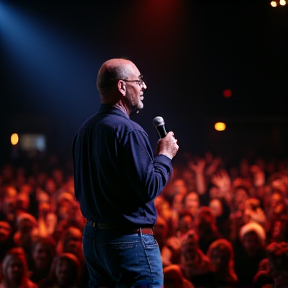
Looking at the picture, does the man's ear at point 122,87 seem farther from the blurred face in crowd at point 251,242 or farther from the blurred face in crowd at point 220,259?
the blurred face in crowd at point 251,242

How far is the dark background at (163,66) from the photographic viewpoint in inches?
287

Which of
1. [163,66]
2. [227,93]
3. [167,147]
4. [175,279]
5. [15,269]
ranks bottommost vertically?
[175,279]

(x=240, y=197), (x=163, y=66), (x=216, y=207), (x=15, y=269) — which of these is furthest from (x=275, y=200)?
(x=163, y=66)

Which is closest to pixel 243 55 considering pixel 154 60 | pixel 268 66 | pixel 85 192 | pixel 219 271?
pixel 268 66

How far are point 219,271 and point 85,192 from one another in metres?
2.83

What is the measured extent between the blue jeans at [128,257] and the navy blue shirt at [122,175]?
0.16 feet

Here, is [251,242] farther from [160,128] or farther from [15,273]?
[160,128]

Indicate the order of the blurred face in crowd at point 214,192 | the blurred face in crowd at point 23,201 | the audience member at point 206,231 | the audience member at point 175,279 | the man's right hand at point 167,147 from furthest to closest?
the blurred face in crowd at point 214,192, the blurred face in crowd at point 23,201, the audience member at point 206,231, the audience member at point 175,279, the man's right hand at point 167,147

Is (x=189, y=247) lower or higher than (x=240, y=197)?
lower

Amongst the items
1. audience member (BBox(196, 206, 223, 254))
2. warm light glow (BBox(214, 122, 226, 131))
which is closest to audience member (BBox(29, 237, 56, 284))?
audience member (BBox(196, 206, 223, 254))

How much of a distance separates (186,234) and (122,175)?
3178mm

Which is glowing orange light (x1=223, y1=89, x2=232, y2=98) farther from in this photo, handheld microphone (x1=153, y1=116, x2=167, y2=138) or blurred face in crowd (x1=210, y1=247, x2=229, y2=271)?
handheld microphone (x1=153, y1=116, x2=167, y2=138)

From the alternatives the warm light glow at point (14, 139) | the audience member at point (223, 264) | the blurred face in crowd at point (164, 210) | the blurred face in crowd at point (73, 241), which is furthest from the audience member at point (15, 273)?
the warm light glow at point (14, 139)

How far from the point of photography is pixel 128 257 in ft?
5.76
